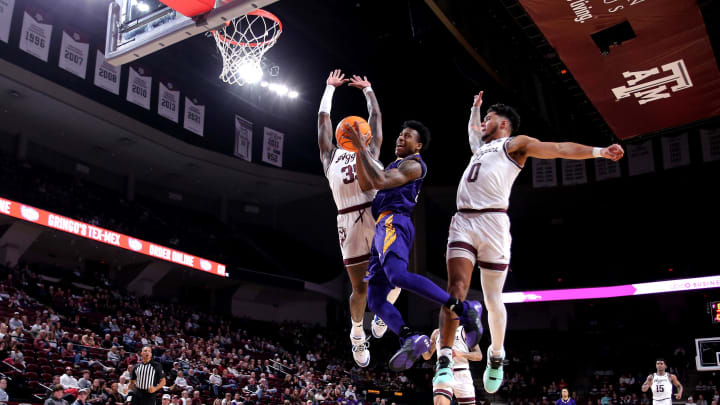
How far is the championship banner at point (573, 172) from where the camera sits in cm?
2947

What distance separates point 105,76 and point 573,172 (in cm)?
2014

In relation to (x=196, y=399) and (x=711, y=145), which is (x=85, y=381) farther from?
(x=711, y=145)

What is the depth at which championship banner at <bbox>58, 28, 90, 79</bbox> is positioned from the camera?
21453mm

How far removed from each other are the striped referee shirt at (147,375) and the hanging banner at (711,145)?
24.6 m

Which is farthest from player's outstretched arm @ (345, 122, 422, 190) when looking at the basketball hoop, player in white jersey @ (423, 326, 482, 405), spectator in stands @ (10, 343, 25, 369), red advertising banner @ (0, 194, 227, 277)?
red advertising banner @ (0, 194, 227, 277)

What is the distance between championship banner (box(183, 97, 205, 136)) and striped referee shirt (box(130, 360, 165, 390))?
17079 millimetres

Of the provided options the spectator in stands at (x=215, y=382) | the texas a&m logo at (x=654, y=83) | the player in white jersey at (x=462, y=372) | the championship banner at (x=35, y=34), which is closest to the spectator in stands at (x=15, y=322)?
the spectator in stands at (x=215, y=382)

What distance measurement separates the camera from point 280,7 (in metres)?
22.2

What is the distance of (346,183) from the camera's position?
Answer: 6.14 m

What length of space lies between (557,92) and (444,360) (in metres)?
10.2

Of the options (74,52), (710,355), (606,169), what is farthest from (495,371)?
(606,169)

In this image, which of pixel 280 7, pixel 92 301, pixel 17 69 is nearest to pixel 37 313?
pixel 92 301

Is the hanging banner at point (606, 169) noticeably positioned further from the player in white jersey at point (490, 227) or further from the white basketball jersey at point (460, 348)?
the player in white jersey at point (490, 227)

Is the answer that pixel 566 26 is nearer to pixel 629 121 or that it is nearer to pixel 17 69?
pixel 629 121
